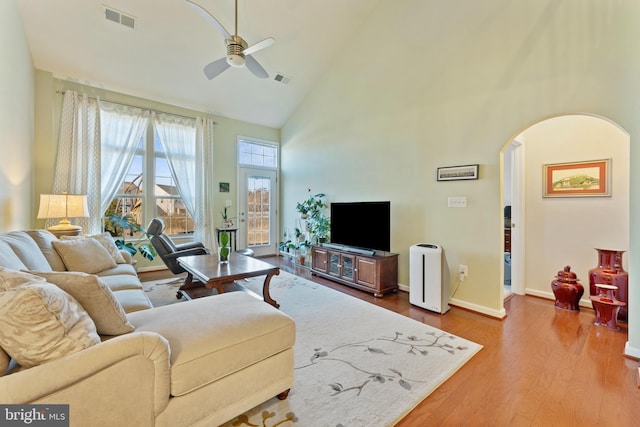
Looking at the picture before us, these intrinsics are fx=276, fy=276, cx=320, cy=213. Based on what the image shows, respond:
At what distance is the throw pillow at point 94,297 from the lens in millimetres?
1291

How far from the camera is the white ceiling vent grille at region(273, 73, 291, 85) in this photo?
5.01m

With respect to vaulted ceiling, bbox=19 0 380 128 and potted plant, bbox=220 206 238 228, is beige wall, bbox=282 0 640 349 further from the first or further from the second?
potted plant, bbox=220 206 238 228

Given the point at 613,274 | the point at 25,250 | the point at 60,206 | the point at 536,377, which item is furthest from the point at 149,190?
the point at 613,274

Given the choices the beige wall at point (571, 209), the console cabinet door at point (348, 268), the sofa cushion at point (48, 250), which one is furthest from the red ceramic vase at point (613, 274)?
the sofa cushion at point (48, 250)

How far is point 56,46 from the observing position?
3688 millimetres

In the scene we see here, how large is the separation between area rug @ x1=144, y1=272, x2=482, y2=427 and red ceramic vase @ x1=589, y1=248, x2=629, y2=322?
1.74 m

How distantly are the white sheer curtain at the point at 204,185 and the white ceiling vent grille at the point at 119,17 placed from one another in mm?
1833

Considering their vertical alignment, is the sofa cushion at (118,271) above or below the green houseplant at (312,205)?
below

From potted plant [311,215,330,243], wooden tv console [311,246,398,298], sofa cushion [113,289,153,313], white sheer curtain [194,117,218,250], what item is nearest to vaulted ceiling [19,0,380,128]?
white sheer curtain [194,117,218,250]

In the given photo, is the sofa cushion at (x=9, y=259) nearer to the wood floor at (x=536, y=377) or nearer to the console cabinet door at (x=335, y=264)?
the wood floor at (x=536, y=377)

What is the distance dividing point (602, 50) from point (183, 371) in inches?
151

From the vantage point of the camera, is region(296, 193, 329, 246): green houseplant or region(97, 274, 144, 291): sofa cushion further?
region(296, 193, 329, 246): green houseplant

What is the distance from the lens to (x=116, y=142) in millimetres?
4539

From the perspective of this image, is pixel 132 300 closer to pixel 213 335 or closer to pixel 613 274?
pixel 213 335
